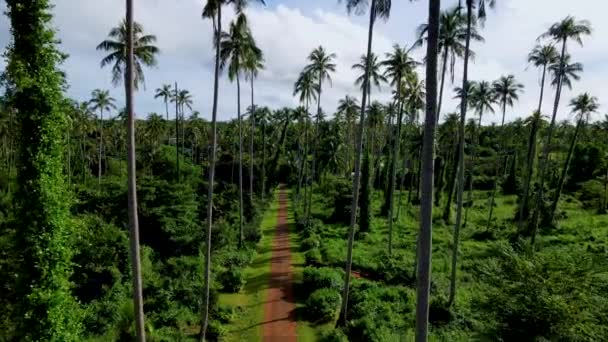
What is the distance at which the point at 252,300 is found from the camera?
2388 cm

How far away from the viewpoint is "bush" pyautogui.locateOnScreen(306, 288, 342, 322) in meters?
21.7

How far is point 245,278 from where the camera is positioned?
2750cm

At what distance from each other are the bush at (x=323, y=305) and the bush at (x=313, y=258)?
22.3ft

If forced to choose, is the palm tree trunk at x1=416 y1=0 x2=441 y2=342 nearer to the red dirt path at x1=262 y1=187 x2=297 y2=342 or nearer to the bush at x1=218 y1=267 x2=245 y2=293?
the red dirt path at x1=262 y1=187 x2=297 y2=342

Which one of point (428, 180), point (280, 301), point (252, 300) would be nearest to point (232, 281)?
point (252, 300)

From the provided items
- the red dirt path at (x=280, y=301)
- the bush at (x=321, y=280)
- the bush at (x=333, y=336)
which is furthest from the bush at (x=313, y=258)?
the bush at (x=333, y=336)

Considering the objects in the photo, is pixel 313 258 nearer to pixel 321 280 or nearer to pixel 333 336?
pixel 321 280

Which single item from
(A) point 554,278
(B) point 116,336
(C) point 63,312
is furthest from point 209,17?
(A) point 554,278

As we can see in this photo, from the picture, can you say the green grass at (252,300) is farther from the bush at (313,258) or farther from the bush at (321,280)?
the bush at (313,258)

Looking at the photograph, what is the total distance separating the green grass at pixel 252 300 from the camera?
20219 mm

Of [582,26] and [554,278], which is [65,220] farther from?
[582,26]

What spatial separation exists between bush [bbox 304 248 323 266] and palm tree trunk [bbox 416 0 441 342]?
19.7 metres

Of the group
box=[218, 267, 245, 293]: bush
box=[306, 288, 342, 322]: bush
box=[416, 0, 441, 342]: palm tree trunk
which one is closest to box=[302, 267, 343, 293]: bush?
box=[306, 288, 342, 322]: bush

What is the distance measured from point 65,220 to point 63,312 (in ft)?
8.18
